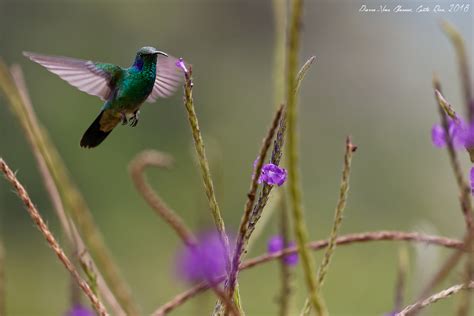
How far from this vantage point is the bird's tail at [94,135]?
1.09 meters

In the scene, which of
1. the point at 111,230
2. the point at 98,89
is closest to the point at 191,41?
the point at 111,230

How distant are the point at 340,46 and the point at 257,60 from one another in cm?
120

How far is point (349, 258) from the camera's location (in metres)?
9.55

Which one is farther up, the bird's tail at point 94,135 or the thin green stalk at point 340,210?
the bird's tail at point 94,135

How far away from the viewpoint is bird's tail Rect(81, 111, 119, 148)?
1.09 meters

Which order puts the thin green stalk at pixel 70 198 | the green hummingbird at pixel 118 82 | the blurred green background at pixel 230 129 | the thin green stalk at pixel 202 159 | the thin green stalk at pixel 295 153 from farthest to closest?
the blurred green background at pixel 230 129 < the green hummingbird at pixel 118 82 < the thin green stalk at pixel 70 198 < the thin green stalk at pixel 202 159 < the thin green stalk at pixel 295 153

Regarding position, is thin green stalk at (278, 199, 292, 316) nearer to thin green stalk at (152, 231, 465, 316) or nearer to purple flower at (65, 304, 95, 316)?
thin green stalk at (152, 231, 465, 316)

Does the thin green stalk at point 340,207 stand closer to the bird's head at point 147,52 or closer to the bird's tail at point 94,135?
the bird's head at point 147,52

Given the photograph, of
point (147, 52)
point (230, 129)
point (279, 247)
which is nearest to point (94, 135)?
point (147, 52)

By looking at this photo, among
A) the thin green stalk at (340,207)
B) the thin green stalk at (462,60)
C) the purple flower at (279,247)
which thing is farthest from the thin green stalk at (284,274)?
the thin green stalk at (462,60)

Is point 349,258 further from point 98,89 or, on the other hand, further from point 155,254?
point 98,89

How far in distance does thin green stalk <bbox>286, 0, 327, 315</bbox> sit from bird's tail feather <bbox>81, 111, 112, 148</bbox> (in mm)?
594

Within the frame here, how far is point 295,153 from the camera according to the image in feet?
1.68

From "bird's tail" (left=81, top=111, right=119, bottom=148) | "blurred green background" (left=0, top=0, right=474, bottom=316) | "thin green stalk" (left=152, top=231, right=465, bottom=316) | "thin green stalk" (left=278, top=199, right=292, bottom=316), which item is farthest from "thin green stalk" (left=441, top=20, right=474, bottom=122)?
"blurred green background" (left=0, top=0, right=474, bottom=316)
